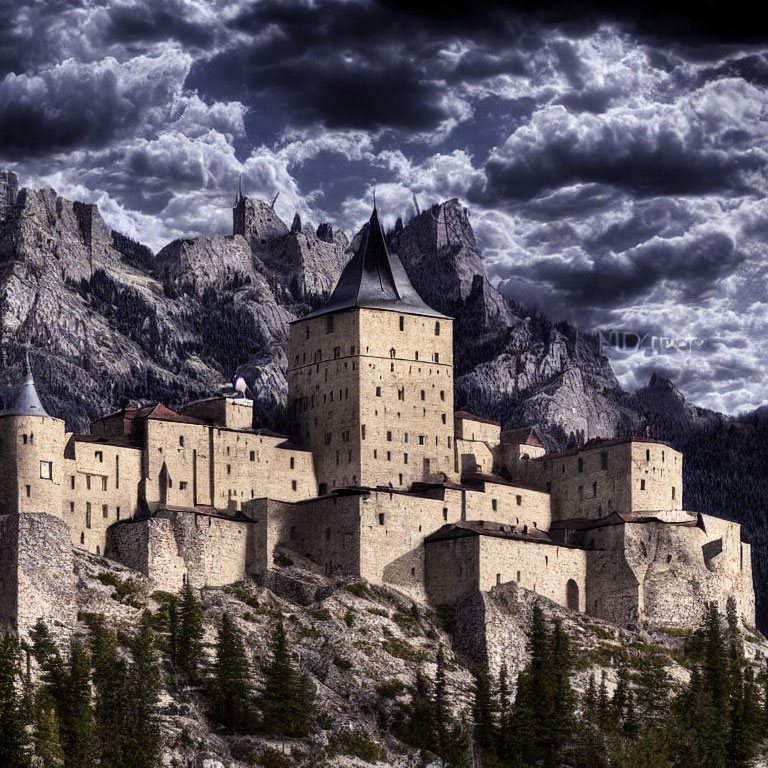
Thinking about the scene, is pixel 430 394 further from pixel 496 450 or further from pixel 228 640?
pixel 228 640

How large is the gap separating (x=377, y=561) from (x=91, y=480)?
21.6 meters

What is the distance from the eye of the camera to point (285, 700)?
14612 centimetres

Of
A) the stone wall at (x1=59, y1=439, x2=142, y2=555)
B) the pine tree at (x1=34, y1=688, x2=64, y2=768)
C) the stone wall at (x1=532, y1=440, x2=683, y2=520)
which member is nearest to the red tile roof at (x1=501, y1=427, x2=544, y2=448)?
the stone wall at (x1=532, y1=440, x2=683, y2=520)

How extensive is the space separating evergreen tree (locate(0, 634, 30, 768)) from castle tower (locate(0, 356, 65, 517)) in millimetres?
13414

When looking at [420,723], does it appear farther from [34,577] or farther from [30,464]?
[30,464]

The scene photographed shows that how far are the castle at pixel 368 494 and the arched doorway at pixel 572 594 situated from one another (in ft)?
0.35

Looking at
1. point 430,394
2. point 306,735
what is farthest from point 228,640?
point 430,394

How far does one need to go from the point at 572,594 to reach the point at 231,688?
32645mm

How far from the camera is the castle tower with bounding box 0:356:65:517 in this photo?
15325 cm

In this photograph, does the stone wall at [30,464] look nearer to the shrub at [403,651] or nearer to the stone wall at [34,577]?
the stone wall at [34,577]

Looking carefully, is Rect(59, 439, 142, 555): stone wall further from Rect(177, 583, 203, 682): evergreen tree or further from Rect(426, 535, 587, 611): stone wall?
Rect(426, 535, 587, 611): stone wall

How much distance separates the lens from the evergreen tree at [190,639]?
488ft

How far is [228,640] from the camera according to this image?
488 ft

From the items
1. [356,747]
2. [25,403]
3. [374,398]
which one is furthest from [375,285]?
[356,747]
